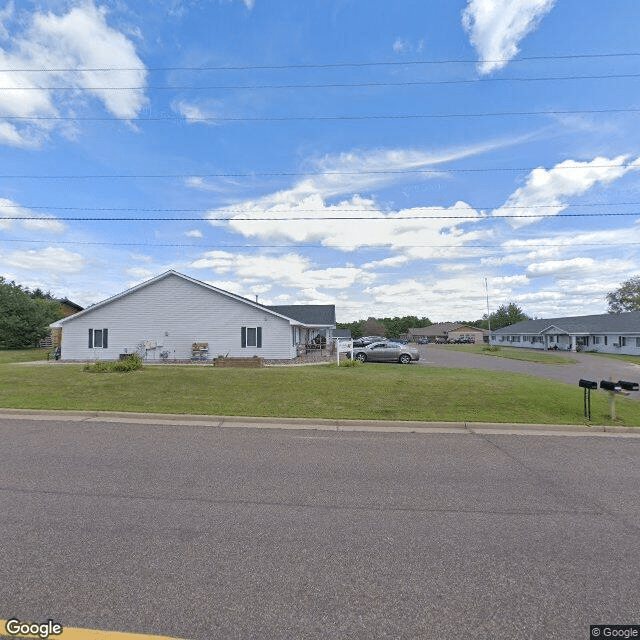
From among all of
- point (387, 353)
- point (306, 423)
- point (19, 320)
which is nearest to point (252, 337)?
point (387, 353)

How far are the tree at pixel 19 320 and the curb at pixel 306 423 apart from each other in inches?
1401

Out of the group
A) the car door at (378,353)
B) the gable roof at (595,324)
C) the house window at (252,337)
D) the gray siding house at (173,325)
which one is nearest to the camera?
the gray siding house at (173,325)

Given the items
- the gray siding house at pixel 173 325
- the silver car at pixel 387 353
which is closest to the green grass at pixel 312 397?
the gray siding house at pixel 173 325

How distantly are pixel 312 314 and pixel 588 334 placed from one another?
1625 inches

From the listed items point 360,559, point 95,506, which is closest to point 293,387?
point 95,506

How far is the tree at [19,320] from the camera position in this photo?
1506 inches

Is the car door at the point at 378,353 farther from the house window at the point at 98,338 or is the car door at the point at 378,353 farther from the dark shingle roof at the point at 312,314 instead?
the house window at the point at 98,338

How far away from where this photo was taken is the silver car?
1053 inches

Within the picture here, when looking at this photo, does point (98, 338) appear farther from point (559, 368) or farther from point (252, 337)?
point (559, 368)

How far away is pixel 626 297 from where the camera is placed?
7838 cm

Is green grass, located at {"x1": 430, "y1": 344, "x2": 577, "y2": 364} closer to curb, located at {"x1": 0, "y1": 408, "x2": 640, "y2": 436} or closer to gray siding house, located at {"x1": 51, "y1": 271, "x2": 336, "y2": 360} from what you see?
gray siding house, located at {"x1": 51, "y1": 271, "x2": 336, "y2": 360}

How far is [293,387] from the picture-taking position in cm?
1209

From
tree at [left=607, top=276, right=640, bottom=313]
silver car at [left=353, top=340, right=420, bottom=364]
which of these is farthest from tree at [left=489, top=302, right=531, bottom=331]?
silver car at [left=353, top=340, right=420, bottom=364]

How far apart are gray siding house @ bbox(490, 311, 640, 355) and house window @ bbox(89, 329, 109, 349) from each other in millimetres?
53265
